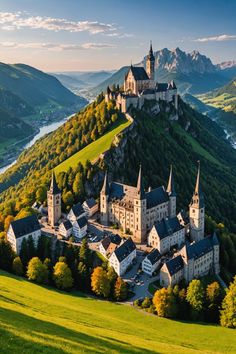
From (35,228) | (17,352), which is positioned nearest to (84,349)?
(17,352)

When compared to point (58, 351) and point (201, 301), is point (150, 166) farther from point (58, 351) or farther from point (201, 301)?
point (58, 351)

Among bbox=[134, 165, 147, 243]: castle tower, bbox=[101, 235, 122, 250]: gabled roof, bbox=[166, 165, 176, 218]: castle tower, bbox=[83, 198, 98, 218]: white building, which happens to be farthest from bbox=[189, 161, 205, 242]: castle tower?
bbox=[83, 198, 98, 218]: white building

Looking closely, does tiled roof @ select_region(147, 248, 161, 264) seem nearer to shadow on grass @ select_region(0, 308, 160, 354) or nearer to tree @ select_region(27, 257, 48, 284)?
tree @ select_region(27, 257, 48, 284)

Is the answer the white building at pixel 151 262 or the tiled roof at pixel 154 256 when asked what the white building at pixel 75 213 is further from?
the white building at pixel 151 262

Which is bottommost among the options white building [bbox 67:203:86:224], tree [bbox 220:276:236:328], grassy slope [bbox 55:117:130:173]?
tree [bbox 220:276:236:328]

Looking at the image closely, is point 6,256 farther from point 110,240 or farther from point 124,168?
point 124,168

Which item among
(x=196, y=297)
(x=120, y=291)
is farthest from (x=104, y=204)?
(x=196, y=297)

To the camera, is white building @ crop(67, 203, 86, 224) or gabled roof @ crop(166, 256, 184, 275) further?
white building @ crop(67, 203, 86, 224)

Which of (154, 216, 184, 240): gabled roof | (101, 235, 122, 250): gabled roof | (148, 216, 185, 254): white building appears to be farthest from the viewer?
(154, 216, 184, 240): gabled roof
